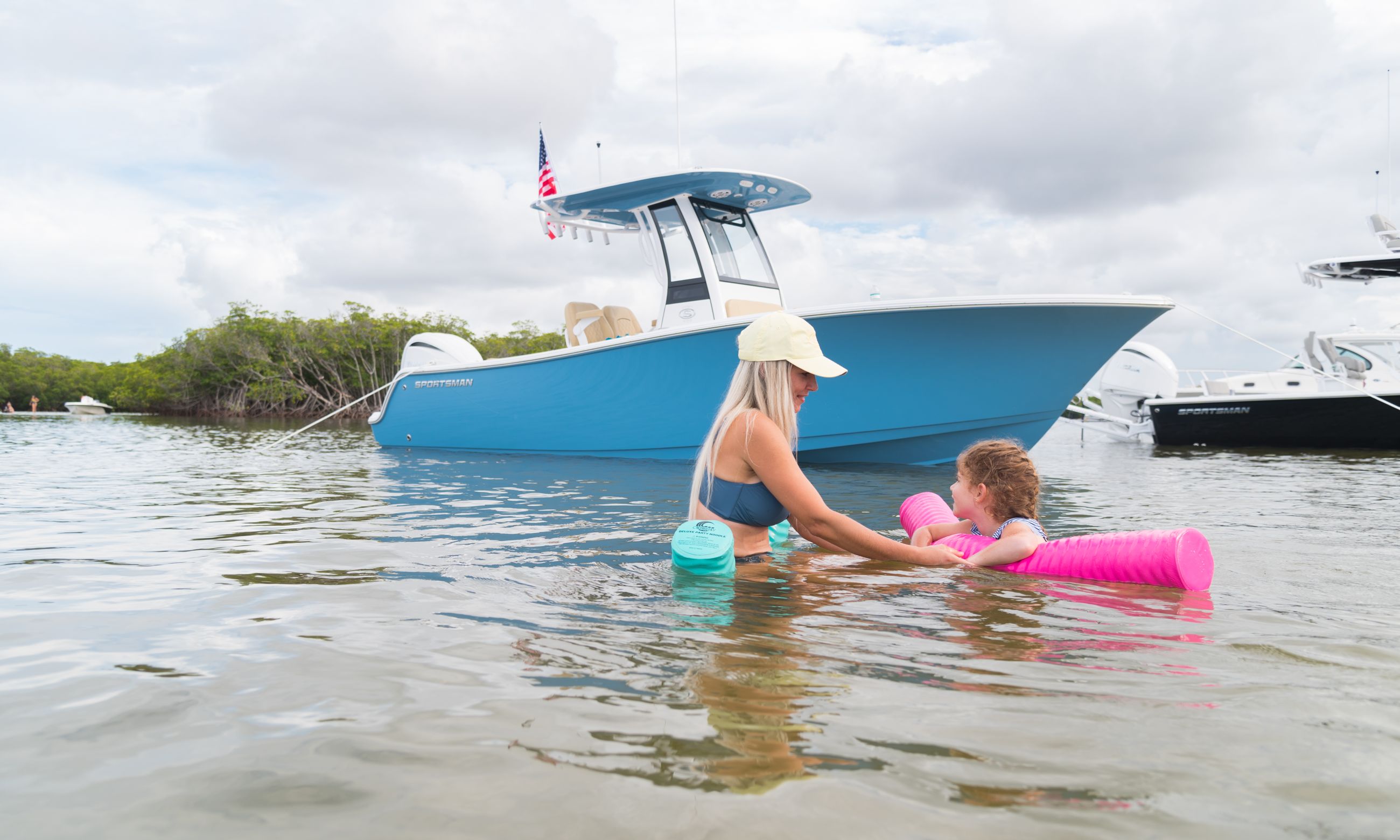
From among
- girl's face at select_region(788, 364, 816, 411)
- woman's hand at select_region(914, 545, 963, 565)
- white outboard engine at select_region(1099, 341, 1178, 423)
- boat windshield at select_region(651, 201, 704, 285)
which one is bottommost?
woman's hand at select_region(914, 545, 963, 565)

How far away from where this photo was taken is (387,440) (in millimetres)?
13859

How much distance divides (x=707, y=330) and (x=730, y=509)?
5.11 metres

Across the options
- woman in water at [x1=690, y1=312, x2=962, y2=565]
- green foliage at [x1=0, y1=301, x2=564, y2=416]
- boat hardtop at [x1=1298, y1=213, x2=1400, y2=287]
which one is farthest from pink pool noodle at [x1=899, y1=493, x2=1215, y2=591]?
green foliage at [x1=0, y1=301, x2=564, y2=416]

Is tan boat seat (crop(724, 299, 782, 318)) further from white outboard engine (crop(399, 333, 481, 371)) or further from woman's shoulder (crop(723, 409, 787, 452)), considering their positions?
woman's shoulder (crop(723, 409, 787, 452))

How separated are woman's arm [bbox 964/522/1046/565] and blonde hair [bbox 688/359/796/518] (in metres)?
1.03

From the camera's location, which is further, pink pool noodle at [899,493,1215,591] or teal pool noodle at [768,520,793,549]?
teal pool noodle at [768,520,793,549]

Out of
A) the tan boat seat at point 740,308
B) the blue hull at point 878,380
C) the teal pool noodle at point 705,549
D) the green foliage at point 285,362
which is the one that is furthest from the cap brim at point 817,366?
the green foliage at point 285,362

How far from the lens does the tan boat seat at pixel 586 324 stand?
36.7ft

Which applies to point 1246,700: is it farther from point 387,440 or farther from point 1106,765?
point 387,440

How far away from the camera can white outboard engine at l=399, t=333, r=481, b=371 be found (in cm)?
1269

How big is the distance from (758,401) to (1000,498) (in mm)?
1272

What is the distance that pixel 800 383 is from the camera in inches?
138

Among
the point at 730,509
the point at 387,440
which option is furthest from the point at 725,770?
the point at 387,440

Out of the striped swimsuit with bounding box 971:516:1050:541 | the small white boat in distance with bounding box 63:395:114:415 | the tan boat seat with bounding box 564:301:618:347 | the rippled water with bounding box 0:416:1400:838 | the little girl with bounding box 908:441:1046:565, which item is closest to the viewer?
the rippled water with bounding box 0:416:1400:838
